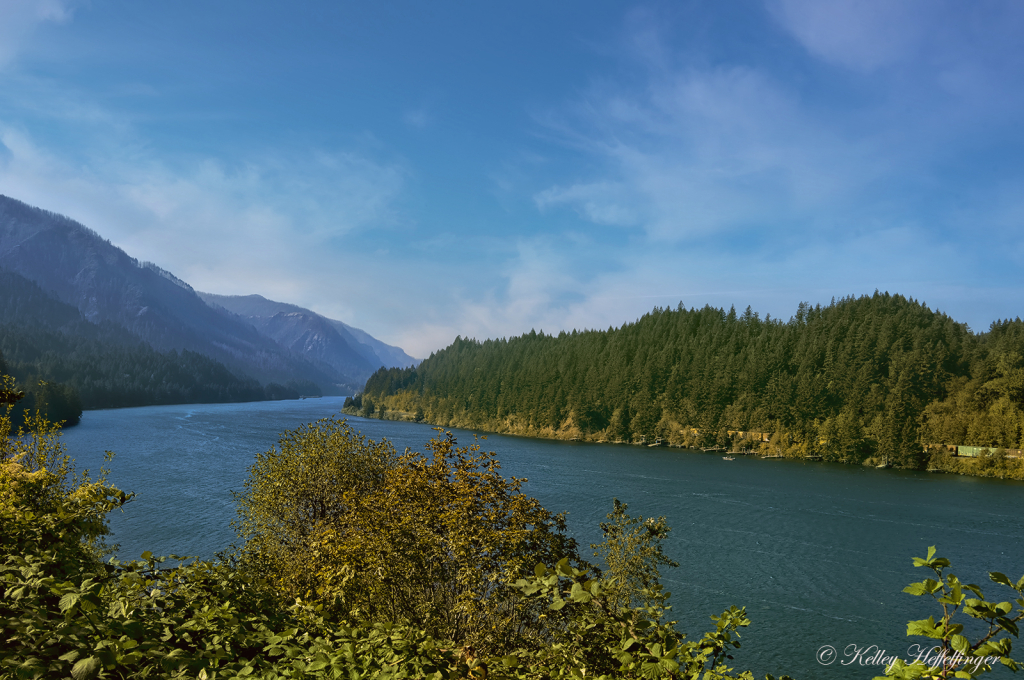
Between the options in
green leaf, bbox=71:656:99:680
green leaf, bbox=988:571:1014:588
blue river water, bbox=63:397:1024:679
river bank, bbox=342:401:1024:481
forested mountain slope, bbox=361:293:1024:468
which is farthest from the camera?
forested mountain slope, bbox=361:293:1024:468

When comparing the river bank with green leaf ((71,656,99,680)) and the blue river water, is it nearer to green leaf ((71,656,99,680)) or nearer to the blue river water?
the blue river water

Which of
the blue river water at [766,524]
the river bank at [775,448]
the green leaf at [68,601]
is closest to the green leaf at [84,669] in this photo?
the green leaf at [68,601]

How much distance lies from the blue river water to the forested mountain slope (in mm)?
13157

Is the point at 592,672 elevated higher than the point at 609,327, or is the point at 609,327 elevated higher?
the point at 609,327

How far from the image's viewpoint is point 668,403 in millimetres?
139500

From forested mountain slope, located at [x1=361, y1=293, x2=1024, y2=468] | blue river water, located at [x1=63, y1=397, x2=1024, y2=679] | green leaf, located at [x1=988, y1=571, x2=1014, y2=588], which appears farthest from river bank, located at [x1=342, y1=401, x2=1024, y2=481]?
green leaf, located at [x1=988, y1=571, x2=1014, y2=588]

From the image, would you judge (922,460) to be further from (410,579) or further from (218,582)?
(218,582)

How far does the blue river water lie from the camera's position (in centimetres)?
3281

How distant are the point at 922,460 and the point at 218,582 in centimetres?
12297

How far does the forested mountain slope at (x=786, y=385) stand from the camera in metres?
104

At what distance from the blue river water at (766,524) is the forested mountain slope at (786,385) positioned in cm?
1316

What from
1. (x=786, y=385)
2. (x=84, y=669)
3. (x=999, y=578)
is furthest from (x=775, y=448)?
(x=84, y=669)

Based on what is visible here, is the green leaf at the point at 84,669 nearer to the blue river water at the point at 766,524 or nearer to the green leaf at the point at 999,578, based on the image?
the green leaf at the point at 999,578

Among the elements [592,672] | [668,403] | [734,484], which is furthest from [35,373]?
[592,672]
